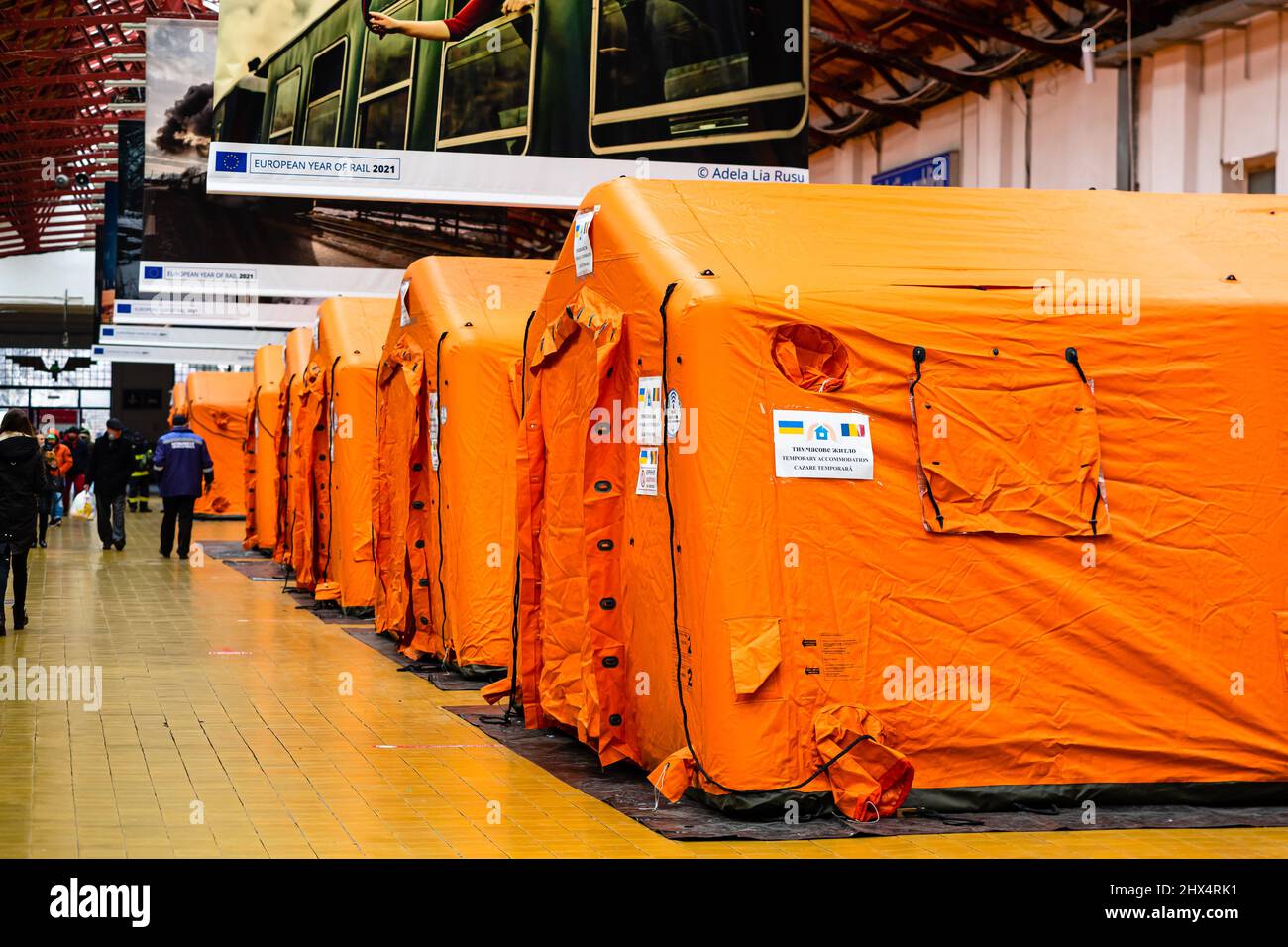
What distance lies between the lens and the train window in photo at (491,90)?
1105 centimetres

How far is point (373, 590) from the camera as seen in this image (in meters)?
14.5

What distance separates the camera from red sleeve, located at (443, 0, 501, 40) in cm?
1124

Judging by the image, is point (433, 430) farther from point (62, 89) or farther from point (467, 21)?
point (62, 89)

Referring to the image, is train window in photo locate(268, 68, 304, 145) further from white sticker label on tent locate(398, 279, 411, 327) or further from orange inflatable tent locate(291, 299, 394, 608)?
orange inflatable tent locate(291, 299, 394, 608)

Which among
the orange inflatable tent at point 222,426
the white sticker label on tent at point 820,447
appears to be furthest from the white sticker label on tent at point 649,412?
the orange inflatable tent at point 222,426

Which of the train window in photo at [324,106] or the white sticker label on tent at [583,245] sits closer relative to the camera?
the white sticker label on tent at [583,245]

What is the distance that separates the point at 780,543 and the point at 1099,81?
57.0ft

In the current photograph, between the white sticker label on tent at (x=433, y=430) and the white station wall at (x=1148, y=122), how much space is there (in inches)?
455

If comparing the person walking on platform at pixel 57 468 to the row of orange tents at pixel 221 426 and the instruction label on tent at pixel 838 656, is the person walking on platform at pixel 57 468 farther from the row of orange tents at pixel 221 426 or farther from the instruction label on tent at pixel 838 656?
the instruction label on tent at pixel 838 656

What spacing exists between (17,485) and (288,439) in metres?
6.92

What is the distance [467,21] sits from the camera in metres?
11.3

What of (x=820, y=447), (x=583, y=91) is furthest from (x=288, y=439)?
(x=820, y=447)
